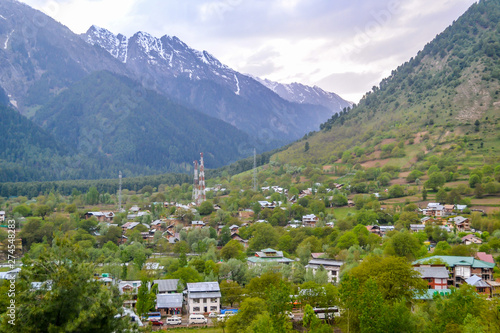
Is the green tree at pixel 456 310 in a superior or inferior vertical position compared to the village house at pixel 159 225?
inferior

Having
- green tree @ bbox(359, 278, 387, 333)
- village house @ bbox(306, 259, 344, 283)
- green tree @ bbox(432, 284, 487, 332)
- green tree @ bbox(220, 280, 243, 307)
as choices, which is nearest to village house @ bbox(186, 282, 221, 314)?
green tree @ bbox(220, 280, 243, 307)

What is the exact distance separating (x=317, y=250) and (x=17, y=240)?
3753cm

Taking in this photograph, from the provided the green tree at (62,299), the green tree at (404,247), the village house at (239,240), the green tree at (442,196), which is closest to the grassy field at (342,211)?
the green tree at (442,196)

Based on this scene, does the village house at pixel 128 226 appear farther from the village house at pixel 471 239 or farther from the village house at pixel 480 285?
the village house at pixel 480 285

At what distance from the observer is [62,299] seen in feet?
50.0

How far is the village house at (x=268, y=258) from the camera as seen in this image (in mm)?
53544

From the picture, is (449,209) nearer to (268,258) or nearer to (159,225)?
(268,258)

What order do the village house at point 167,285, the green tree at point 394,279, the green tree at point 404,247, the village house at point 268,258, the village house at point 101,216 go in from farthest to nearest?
the village house at point 101,216 → the village house at point 268,258 → the green tree at point 404,247 → the village house at point 167,285 → the green tree at point 394,279

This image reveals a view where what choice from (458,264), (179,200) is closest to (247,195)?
(179,200)

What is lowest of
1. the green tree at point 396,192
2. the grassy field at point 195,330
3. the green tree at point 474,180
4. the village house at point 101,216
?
the grassy field at point 195,330

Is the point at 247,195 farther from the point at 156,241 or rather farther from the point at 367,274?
the point at 367,274

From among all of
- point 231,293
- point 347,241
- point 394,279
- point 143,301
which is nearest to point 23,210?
point 347,241

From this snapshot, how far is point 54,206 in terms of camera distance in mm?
100375

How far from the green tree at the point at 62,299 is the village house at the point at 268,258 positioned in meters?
36.9
